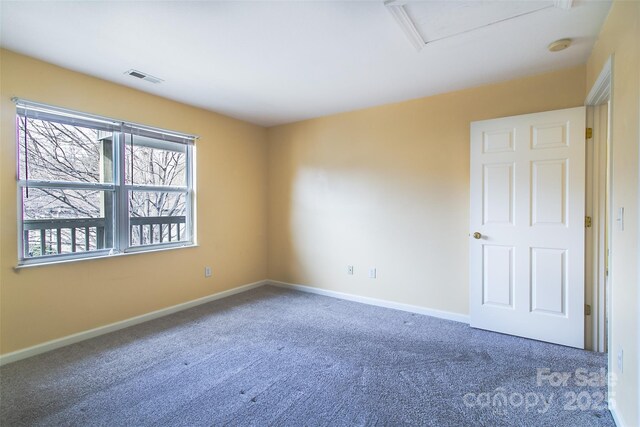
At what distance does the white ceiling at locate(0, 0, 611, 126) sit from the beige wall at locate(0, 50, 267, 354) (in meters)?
0.20

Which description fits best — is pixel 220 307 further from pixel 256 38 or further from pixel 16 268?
pixel 256 38

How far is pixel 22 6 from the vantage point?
189 cm

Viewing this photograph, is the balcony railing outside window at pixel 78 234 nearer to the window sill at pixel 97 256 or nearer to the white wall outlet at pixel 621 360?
the window sill at pixel 97 256

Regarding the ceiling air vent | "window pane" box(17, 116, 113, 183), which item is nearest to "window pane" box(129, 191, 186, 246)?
"window pane" box(17, 116, 113, 183)

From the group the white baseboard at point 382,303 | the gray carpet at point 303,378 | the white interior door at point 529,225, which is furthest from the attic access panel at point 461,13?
the white baseboard at point 382,303

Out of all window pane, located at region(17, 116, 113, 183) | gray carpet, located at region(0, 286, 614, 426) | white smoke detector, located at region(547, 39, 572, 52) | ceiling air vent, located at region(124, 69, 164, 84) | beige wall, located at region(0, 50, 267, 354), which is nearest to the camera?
gray carpet, located at region(0, 286, 614, 426)

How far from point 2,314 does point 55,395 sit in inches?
36.6

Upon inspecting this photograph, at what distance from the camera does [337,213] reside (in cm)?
421

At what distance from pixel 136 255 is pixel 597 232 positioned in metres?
4.46

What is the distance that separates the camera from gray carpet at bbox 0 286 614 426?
181cm

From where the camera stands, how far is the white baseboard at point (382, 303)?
3.32 metres

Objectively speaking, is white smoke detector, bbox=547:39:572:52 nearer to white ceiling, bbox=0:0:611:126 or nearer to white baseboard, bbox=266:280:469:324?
white ceiling, bbox=0:0:611:126

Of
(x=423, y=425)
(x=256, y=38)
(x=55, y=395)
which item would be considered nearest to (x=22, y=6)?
(x=256, y=38)

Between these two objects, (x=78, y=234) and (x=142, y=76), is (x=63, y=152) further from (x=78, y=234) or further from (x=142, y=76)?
(x=142, y=76)
